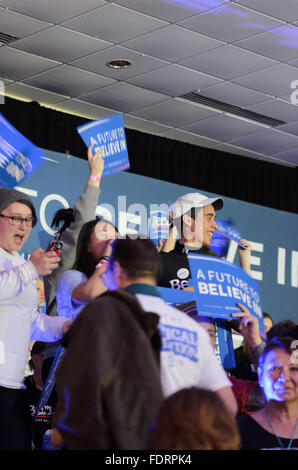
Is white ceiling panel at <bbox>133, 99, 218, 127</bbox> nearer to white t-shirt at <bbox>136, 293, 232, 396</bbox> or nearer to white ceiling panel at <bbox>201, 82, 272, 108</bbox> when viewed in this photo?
white ceiling panel at <bbox>201, 82, 272, 108</bbox>

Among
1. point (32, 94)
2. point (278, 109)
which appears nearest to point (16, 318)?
point (32, 94)

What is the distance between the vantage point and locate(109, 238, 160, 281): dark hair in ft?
9.32

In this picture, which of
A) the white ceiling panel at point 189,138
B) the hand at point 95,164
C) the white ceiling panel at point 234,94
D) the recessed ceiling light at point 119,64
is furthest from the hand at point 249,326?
the white ceiling panel at point 189,138

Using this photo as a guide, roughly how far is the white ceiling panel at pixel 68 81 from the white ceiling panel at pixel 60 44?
210mm

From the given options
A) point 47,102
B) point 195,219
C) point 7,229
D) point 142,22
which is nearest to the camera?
point 7,229

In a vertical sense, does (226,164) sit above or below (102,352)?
above

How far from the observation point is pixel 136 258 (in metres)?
2.84

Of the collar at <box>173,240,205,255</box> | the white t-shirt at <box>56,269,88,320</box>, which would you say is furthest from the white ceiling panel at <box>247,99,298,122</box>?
the white t-shirt at <box>56,269,88,320</box>

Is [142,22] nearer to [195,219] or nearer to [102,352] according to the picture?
[195,219]

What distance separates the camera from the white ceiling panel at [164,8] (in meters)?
5.71

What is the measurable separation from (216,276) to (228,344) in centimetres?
55

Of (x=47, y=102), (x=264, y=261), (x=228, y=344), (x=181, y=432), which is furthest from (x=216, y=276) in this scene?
(x=264, y=261)

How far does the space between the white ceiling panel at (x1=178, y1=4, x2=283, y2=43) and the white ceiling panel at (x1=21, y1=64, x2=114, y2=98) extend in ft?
3.55

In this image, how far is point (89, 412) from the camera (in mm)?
2455
